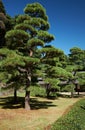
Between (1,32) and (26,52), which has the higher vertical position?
(1,32)

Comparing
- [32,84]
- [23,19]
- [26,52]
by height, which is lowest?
[32,84]

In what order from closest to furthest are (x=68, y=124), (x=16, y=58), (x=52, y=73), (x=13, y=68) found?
(x=68, y=124) → (x=16, y=58) → (x=13, y=68) → (x=52, y=73)

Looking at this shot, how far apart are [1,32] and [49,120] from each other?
17.9 metres

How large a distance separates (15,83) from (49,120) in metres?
5.14

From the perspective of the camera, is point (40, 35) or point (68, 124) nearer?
point (68, 124)

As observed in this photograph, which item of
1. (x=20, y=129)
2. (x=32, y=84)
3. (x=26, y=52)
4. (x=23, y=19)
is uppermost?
(x=23, y=19)

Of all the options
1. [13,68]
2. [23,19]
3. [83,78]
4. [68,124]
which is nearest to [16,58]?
[13,68]

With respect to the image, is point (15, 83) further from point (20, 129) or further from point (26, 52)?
point (20, 129)

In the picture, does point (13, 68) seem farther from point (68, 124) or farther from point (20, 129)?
point (68, 124)

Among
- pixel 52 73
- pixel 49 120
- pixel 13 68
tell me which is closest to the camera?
pixel 49 120

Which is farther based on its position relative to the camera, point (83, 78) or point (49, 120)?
point (83, 78)

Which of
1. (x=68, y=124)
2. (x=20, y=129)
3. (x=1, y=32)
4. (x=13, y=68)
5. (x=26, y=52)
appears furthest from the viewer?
(x=1, y=32)

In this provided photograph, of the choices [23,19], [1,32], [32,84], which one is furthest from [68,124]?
[1,32]

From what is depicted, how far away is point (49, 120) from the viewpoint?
15.8 m
